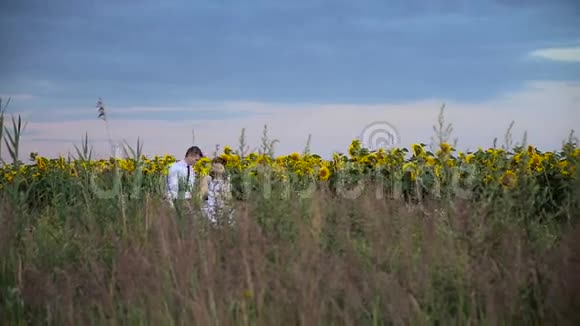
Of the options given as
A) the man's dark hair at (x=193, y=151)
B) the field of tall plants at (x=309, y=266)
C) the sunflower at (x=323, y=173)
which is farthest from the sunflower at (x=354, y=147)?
the field of tall plants at (x=309, y=266)

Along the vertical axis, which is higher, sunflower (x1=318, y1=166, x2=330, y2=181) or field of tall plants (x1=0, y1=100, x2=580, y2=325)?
sunflower (x1=318, y1=166, x2=330, y2=181)

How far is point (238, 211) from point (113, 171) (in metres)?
1.79

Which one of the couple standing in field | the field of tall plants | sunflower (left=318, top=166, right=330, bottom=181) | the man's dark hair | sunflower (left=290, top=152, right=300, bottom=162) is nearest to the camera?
the field of tall plants

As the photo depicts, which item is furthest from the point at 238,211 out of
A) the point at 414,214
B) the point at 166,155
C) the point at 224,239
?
the point at 166,155

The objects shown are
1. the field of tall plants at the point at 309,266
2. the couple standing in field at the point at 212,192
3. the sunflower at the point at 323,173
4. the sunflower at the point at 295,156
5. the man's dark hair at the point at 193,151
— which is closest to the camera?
the field of tall plants at the point at 309,266

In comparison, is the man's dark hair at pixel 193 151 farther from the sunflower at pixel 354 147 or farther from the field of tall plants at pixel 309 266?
the field of tall plants at pixel 309 266

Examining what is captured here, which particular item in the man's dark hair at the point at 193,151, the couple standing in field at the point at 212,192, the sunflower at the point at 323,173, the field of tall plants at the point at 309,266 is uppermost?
the man's dark hair at the point at 193,151

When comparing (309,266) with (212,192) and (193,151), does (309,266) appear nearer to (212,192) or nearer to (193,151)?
(212,192)

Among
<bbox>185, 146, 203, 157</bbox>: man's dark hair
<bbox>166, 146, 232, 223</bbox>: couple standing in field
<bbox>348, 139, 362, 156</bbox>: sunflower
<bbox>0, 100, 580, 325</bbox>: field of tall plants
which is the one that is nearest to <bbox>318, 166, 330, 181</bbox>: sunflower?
<bbox>348, 139, 362, 156</bbox>: sunflower

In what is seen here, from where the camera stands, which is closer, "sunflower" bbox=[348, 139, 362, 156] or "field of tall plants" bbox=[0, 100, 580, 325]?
"field of tall plants" bbox=[0, 100, 580, 325]

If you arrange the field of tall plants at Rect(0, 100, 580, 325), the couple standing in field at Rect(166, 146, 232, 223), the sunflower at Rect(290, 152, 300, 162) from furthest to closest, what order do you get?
the sunflower at Rect(290, 152, 300, 162), the couple standing in field at Rect(166, 146, 232, 223), the field of tall plants at Rect(0, 100, 580, 325)

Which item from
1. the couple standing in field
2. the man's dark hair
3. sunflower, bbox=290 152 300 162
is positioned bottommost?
the couple standing in field

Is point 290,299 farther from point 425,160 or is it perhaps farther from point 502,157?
point 425,160

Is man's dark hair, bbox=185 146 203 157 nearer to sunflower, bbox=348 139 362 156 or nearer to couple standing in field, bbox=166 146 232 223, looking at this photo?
couple standing in field, bbox=166 146 232 223
